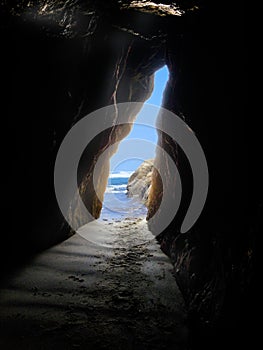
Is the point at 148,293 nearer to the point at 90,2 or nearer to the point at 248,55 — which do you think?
the point at 248,55

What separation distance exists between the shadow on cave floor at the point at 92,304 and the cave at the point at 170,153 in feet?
0.09

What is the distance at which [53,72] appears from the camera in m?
4.90

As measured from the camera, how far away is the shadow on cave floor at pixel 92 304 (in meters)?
2.99

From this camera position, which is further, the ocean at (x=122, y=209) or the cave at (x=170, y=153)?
the ocean at (x=122, y=209)

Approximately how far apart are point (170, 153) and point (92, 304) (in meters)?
4.85

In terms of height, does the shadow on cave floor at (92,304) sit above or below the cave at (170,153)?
below

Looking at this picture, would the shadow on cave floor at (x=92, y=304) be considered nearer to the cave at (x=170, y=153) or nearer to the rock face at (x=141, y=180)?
the cave at (x=170, y=153)

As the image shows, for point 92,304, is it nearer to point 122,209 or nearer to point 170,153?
point 170,153

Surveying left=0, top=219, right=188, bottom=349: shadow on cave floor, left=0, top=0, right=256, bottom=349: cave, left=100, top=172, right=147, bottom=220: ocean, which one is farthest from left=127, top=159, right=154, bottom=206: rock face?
left=0, top=219, right=188, bottom=349: shadow on cave floor

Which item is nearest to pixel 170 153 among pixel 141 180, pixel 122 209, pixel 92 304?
pixel 92 304

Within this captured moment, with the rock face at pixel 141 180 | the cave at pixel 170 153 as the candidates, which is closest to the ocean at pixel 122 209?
→ the rock face at pixel 141 180

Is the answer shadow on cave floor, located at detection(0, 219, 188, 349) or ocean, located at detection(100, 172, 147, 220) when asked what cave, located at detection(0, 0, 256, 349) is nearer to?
shadow on cave floor, located at detection(0, 219, 188, 349)

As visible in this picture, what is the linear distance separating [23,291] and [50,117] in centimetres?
331

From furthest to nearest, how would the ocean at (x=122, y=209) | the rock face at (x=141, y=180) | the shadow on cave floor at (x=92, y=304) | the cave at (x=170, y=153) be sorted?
the rock face at (x=141, y=180)
the ocean at (x=122, y=209)
the shadow on cave floor at (x=92, y=304)
the cave at (x=170, y=153)
